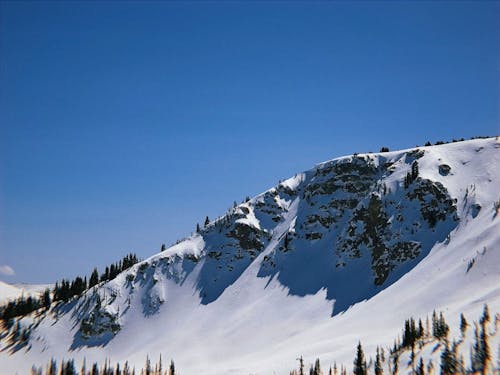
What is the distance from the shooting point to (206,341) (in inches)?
7766

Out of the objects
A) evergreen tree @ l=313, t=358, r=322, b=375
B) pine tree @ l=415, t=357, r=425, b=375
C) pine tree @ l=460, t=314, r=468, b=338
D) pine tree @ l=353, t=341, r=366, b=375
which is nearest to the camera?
pine tree @ l=415, t=357, r=425, b=375

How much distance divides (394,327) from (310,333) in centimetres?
3499

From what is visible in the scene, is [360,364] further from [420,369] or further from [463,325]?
[463,325]

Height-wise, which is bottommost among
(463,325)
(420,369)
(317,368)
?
(420,369)

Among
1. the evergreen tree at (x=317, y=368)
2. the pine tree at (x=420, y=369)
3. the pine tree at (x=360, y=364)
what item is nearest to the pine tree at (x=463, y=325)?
the pine tree at (x=420, y=369)

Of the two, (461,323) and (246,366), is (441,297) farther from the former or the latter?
(246,366)

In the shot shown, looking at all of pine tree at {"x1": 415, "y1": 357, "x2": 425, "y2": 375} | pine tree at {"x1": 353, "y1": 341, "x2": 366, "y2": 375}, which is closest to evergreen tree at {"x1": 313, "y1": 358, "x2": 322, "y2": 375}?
pine tree at {"x1": 353, "y1": 341, "x2": 366, "y2": 375}

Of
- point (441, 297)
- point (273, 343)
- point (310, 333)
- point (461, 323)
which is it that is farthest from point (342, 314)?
point (461, 323)

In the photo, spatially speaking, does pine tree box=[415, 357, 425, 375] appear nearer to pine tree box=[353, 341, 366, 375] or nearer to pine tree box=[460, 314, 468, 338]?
pine tree box=[353, 341, 366, 375]

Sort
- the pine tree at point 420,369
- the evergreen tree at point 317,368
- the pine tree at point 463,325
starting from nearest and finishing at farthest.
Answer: the pine tree at point 420,369, the pine tree at point 463,325, the evergreen tree at point 317,368

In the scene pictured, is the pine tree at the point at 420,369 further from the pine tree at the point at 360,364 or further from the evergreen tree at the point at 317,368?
the evergreen tree at the point at 317,368

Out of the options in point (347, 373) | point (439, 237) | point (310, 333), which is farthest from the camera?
point (439, 237)

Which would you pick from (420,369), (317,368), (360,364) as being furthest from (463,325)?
(317,368)

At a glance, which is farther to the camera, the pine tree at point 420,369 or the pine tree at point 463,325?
the pine tree at point 463,325
